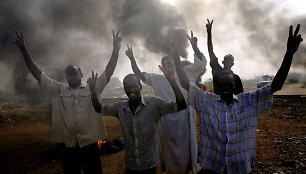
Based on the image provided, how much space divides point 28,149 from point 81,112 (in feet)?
16.4

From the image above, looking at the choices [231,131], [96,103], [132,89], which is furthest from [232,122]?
[96,103]

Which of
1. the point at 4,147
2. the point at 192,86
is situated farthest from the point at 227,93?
the point at 4,147

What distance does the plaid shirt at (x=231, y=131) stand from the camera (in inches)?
71.3

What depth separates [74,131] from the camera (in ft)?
7.91

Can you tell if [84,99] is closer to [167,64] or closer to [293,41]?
[167,64]

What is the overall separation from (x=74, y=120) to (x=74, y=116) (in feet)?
0.16

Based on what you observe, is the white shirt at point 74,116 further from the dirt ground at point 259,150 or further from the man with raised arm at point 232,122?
the dirt ground at point 259,150

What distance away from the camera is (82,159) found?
245 centimetres

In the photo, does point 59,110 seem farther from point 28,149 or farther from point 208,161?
point 28,149

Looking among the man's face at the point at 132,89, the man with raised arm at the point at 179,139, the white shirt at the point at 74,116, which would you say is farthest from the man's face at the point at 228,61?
the white shirt at the point at 74,116

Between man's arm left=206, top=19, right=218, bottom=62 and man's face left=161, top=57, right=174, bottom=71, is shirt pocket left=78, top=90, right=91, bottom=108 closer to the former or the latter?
man's face left=161, top=57, right=174, bottom=71

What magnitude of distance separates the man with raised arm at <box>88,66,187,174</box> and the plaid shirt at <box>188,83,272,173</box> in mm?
343

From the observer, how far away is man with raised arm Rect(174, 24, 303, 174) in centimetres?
180

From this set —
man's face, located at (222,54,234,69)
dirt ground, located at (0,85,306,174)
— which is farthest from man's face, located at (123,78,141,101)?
dirt ground, located at (0,85,306,174)
